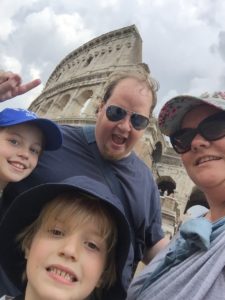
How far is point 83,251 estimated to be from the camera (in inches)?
74.0

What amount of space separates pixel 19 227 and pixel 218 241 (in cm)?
121

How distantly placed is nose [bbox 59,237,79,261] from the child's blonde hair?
0.12 metres

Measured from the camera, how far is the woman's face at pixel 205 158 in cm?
223

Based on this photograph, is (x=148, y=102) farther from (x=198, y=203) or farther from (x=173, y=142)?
(x=198, y=203)

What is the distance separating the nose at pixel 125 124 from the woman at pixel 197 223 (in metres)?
0.77

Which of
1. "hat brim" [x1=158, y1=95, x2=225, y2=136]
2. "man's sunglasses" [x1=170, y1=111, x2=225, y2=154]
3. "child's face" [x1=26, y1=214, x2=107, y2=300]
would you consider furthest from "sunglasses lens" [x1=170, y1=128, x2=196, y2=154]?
"child's face" [x1=26, y1=214, x2=107, y2=300]

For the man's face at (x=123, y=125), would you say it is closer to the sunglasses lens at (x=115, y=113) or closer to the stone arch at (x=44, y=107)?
the sunglasses lens at (x=115, y=113)

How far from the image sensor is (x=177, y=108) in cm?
→ 257

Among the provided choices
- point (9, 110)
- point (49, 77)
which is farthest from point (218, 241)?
point (49, 77)

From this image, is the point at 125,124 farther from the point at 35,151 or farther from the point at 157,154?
the point at 157,154

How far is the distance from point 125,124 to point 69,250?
1924 millimetres

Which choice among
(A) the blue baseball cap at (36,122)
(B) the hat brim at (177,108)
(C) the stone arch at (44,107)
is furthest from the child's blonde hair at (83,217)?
(C) the stone arch at (44,107)

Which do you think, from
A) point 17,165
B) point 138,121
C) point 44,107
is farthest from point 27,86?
point 44,107

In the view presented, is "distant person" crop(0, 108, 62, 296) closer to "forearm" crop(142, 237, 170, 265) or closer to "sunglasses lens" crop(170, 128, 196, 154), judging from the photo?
"sunglasses lens" crop(170, 128, 196, 154)
